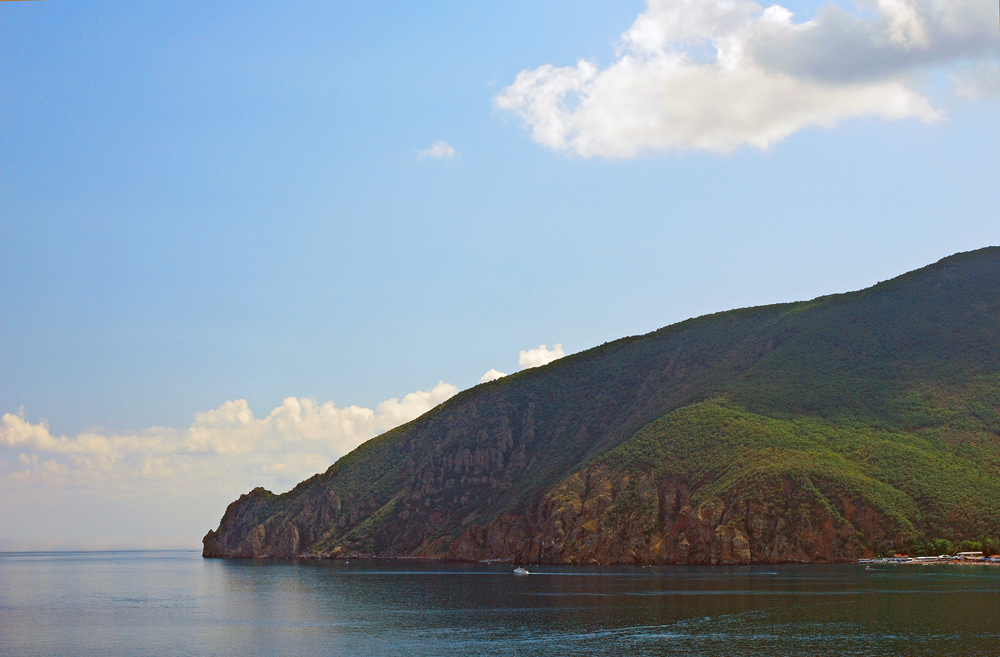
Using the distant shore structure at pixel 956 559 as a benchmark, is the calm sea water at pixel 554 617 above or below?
above

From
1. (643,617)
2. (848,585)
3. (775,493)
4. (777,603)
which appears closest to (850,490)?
(775,493)

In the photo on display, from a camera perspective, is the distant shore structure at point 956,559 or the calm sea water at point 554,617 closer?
the calm sea water at point 554,617

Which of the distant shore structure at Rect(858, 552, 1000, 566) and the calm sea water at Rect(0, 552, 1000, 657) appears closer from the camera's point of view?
the calm sea water at Rect(0, 552, 1000, 657)

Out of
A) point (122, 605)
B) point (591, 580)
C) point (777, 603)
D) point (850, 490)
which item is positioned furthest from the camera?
point (850, 490)

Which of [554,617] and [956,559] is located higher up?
[554,617]

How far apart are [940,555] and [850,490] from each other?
19.5 metres

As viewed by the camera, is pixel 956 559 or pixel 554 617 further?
pixel 956 559

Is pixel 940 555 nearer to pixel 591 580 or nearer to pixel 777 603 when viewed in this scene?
pixel 591 580

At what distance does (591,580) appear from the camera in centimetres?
15025

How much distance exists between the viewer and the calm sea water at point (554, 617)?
7875 cm

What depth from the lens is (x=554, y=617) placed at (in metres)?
99.2

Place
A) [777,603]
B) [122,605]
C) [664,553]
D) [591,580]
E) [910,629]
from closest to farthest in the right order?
[910,629], [777,603], [122,605], [591,580], [664,553]

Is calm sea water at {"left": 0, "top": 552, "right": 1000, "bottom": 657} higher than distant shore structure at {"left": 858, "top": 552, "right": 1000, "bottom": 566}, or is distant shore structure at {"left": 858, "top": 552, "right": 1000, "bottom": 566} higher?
calm sea water at {"left": 0, "top": 552, "right": 1000, "bottom": 657}

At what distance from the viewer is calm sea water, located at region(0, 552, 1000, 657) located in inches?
3100
